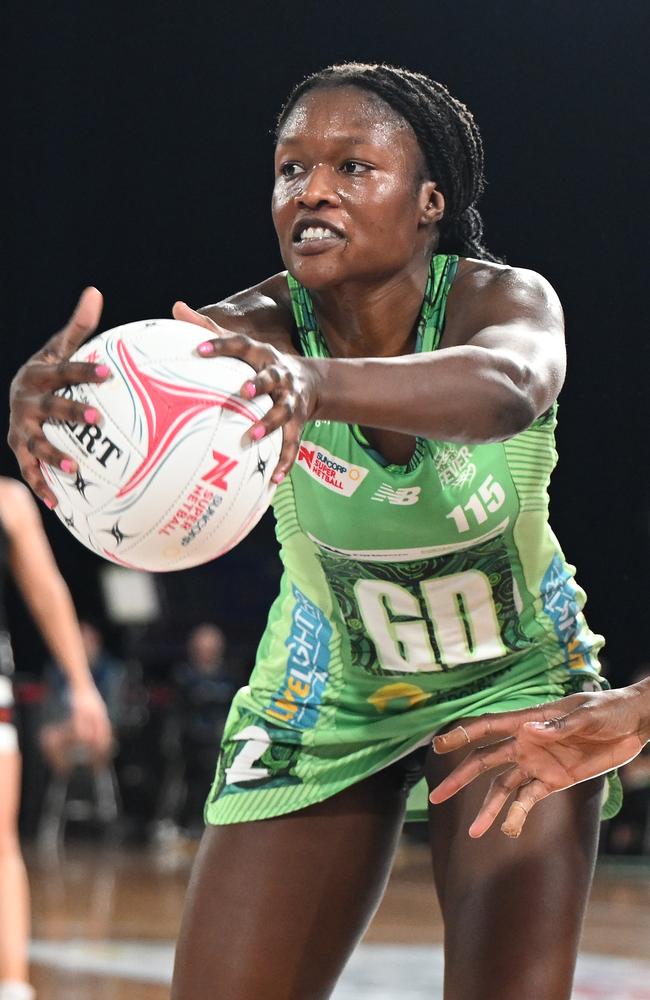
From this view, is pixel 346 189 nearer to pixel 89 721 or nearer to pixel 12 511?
pixel 12 511

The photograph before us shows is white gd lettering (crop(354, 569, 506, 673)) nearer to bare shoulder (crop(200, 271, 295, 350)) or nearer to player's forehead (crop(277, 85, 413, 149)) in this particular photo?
bare shoulder (crop(200, 271, 295, 350))

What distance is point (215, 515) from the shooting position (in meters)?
1.77

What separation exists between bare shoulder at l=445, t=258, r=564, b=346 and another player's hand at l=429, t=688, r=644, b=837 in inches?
21.5

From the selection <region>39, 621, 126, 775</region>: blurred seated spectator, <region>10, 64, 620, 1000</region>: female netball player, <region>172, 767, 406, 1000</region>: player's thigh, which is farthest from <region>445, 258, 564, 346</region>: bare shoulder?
<region>39, 621, 126, 775</region>: blurred seated spectator

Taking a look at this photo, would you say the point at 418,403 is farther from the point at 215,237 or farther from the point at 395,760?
the point at 215,237

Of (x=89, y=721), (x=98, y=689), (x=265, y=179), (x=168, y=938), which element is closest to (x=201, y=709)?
(x=98, y=689)

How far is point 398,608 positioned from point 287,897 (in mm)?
502

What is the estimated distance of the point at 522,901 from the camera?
7.05ft

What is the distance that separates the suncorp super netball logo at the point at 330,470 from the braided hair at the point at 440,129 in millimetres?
443

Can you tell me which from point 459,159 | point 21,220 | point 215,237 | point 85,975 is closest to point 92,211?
point 21,220

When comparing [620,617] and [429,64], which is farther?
[620,617]

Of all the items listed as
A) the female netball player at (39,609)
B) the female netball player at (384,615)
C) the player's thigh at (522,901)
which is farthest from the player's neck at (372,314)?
the female netball player at (39,609)

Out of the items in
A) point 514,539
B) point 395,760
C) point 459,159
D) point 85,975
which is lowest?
point 85,975

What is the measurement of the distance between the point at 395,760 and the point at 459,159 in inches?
39.8
